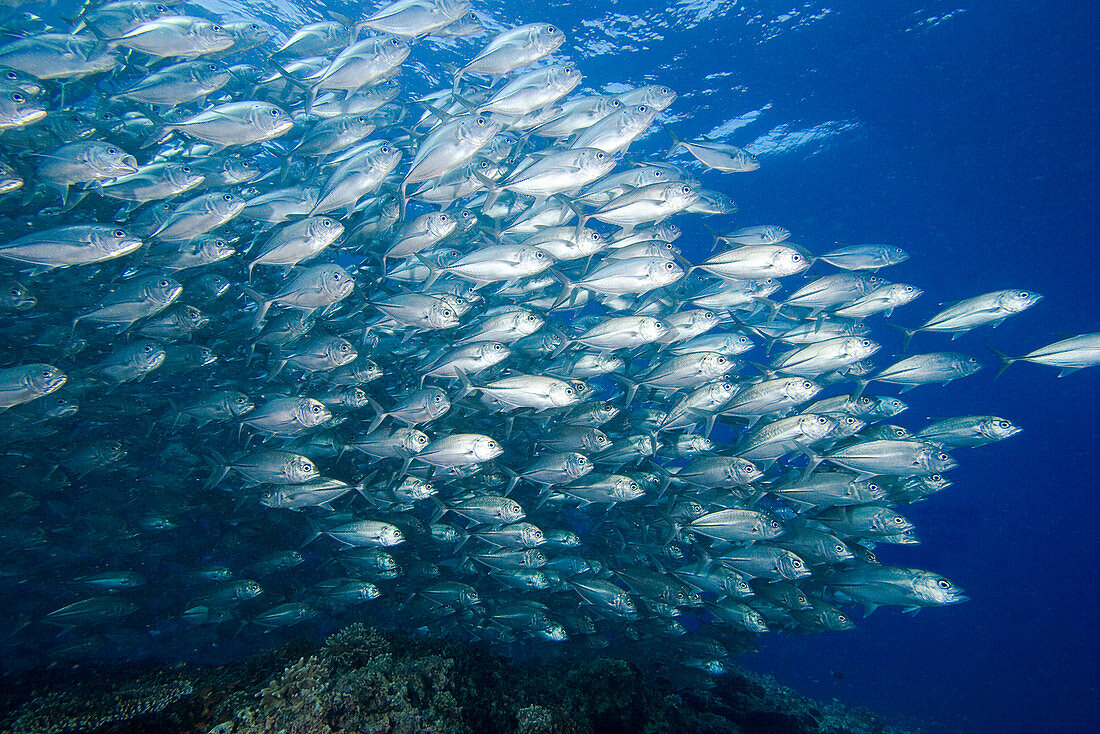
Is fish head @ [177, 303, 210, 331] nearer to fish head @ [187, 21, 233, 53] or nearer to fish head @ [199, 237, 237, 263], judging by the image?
fish head @ [199, 237, 237, 263]

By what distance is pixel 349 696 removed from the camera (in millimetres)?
2822

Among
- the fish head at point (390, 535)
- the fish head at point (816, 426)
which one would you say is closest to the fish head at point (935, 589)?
the fish head at point (816, 426)

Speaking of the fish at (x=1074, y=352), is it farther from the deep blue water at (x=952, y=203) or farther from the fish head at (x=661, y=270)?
the fish head at (x=661, y=270)

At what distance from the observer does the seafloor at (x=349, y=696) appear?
2.79 m

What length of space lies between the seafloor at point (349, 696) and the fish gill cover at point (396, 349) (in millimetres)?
1740

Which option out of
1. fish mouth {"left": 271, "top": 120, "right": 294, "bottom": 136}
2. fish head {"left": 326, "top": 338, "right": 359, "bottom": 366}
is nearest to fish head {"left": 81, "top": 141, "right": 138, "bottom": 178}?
fish mouth {"left": 271, "top": 120, "right": 294, "bottom": 136}

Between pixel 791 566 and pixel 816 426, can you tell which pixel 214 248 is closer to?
pixel 816 426

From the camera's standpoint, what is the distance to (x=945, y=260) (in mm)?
30062

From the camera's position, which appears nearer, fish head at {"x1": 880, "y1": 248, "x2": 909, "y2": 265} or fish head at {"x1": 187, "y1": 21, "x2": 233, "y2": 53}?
fish head at {"x1": 187, "y1": 21, "x2": 233, "y2": 53}

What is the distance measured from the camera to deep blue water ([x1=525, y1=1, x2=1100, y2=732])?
1549 centimetres

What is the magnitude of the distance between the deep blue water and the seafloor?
228 inches

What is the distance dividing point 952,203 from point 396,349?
31800 millimetres

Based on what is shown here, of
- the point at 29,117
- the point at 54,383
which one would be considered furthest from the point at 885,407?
the point at 29,117

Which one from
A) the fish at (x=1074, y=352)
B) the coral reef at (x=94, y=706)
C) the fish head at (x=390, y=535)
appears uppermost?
the fish at (x=1074, y=352)
